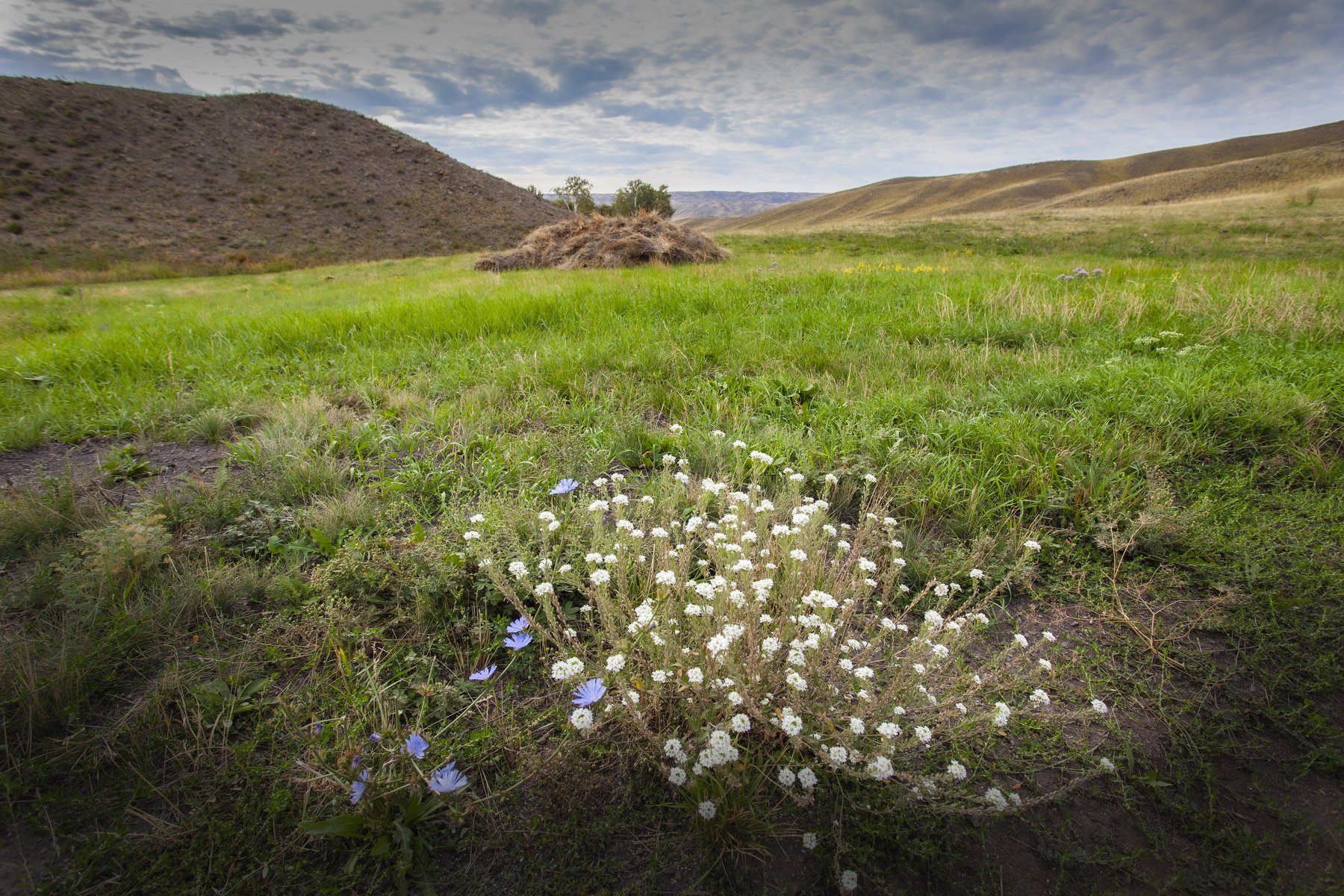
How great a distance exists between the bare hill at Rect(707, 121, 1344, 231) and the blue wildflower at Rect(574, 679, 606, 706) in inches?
1693

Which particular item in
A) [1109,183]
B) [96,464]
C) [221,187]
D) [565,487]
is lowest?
[565,487]

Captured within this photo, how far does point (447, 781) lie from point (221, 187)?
124 ft

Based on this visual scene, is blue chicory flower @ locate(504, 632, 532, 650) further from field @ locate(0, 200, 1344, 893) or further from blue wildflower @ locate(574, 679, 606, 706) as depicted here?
blue wildflower @ locate(574, 679, 606, 706)

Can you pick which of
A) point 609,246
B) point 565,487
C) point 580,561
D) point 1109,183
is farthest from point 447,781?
point 1109,183

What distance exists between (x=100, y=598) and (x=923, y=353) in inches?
198

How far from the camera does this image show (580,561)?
84.0 inches

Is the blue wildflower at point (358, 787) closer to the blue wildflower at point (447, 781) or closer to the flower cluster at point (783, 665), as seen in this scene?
the blue wildflower at point (447, 781)

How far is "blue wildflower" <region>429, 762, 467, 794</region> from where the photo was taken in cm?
132

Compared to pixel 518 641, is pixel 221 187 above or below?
above

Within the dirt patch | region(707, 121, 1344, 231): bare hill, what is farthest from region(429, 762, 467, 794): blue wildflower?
region(707, 121, 1344, 231): bare hill

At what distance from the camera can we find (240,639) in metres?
1.83

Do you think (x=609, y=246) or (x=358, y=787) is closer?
(x=358, y=787)

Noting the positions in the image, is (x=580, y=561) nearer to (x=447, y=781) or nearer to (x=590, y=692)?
(x=590, y=692)

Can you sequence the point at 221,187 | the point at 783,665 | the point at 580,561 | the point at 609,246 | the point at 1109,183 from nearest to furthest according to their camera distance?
the point at 783,665 → the point at 580,561 → the point at 609,246 → the point at 221,187 → the point at 1109,183
